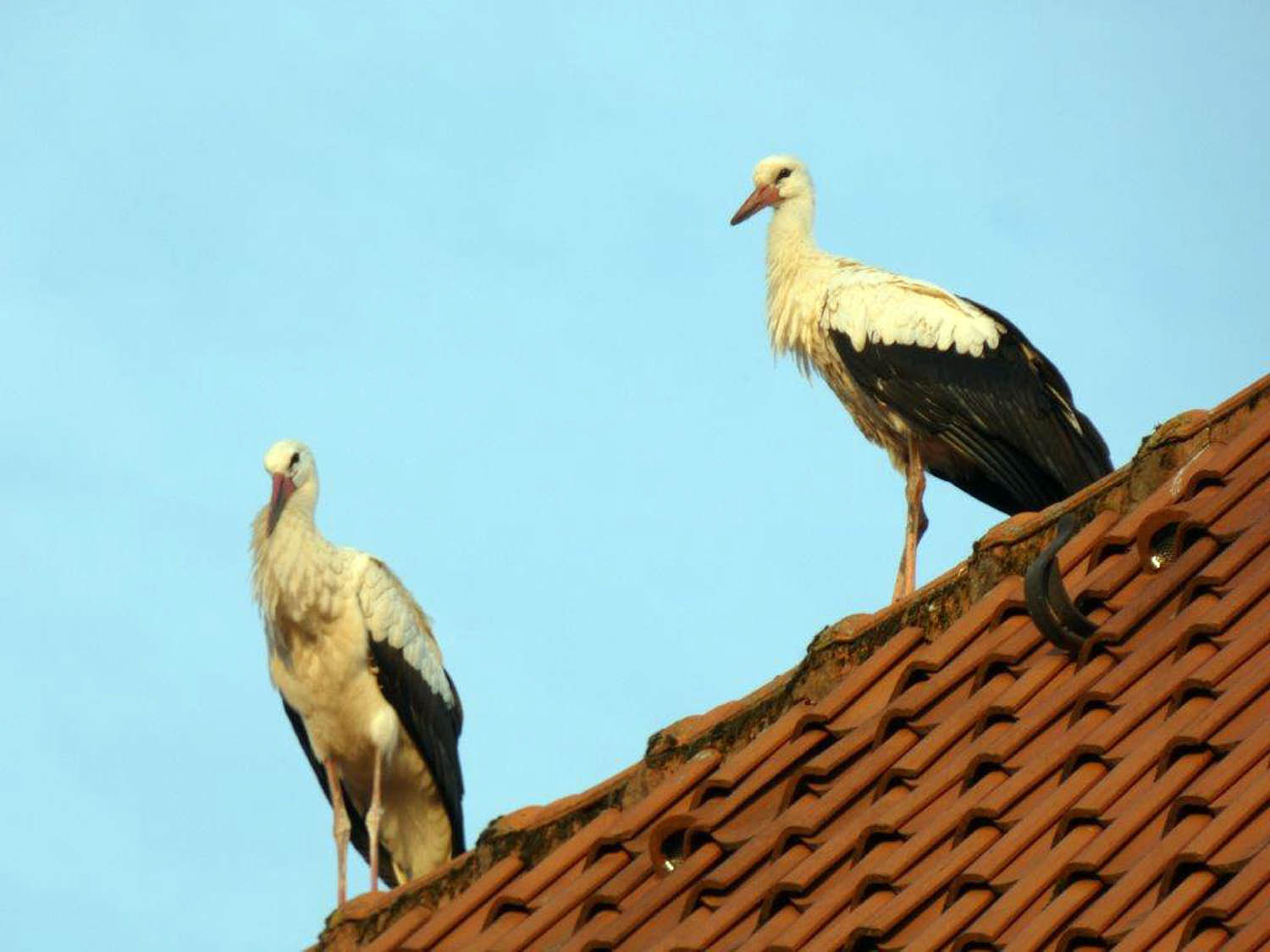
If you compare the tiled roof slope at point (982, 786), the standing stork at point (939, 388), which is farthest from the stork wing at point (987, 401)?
the tiled roof slope at point (982, 786)

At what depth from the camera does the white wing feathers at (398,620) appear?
12.1 metres

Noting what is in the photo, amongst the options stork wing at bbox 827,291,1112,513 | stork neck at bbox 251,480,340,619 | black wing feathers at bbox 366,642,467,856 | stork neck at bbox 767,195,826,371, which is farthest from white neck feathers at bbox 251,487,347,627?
stork wing at bbox 827,291,1112,513

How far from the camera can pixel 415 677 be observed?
12.3 metres

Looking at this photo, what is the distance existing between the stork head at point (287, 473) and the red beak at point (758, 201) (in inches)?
109

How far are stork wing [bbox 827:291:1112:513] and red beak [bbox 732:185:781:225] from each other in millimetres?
1364

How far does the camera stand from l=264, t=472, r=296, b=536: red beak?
1210 cm

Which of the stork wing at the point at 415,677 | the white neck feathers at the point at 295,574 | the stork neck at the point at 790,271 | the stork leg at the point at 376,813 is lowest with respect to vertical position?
the stork leg at the point at 376,813

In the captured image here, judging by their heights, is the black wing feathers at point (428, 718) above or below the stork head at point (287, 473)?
below

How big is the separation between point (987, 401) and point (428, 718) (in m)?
3.12

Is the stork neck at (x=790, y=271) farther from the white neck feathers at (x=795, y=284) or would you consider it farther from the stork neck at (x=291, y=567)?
the stork neck at (x=291, y=567)

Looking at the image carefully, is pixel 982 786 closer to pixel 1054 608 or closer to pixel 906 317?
pixel 1054 608

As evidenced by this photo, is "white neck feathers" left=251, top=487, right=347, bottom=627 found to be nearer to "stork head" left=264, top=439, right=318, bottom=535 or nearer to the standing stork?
"stork head" left=264, top=439, right=318, bottom=535

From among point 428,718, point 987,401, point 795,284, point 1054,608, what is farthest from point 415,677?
point 1054,608

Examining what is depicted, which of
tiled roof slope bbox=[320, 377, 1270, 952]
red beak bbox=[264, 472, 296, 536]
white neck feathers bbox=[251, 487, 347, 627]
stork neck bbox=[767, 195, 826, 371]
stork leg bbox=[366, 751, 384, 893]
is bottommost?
tiled roof slope bbox=[320, 377, 1270, 952]
